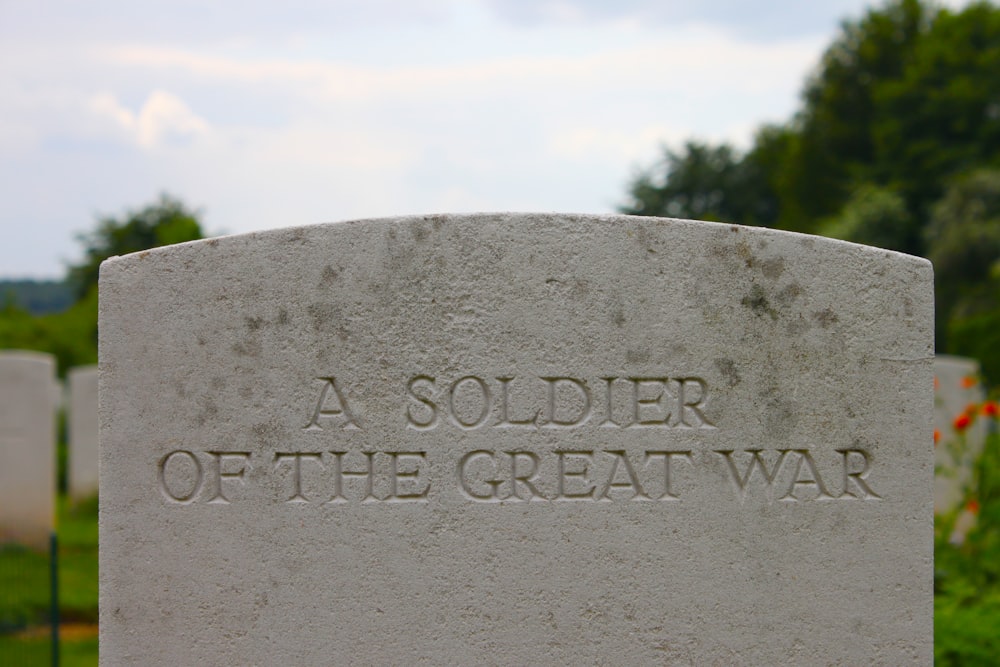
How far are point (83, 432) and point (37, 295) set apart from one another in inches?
779

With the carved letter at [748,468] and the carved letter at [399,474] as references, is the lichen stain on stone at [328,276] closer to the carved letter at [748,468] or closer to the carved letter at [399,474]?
the carved letter at [399,474]


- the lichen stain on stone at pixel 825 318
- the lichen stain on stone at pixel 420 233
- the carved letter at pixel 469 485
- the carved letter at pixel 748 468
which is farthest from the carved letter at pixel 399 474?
the lichen stain on stone at pixel 825 318

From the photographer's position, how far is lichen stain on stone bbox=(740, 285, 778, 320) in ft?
10.1

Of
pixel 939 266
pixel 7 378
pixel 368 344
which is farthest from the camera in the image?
pixel 939 266

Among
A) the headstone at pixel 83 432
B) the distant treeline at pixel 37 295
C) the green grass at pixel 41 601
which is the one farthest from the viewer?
the distant treeline at pixel 37 295

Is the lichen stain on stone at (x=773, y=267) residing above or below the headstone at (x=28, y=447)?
above

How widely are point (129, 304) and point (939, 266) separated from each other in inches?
1017

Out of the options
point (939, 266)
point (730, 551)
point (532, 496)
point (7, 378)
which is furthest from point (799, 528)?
point (939, 266)

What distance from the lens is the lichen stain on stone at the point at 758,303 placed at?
309cm

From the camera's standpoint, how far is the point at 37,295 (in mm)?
30688

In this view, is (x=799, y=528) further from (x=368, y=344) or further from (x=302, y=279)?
(x=302, y=279)

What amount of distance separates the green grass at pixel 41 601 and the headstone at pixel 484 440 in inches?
178

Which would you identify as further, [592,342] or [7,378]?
[7,378]

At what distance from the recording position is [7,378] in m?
11.2
